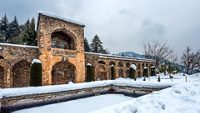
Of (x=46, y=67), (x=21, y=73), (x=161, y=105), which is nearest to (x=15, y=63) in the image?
(x=21, y=73)

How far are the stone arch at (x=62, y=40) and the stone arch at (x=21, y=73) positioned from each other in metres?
4.25

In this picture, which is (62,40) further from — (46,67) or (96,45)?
(96,45)

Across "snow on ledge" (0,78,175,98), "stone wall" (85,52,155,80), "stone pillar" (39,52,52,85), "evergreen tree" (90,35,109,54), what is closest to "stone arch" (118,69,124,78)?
"stone wall" (85,52,155,80)

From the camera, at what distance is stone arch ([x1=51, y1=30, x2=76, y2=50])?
866 inches

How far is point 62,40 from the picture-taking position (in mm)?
22734

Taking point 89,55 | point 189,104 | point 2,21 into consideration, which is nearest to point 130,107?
point 189,104

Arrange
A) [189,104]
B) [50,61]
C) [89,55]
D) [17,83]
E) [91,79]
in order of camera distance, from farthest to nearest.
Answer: [89,55]
[91,79]
[50,61]
[17,83]
[189,104]

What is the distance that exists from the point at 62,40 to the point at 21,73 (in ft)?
20.6

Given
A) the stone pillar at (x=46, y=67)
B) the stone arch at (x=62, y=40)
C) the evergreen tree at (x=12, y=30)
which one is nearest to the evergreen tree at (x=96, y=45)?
the evergreen tree at (x=12, y=30)

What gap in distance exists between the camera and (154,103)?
3346 mm

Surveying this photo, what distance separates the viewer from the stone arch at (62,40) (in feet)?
72.2

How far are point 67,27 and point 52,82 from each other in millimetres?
6059

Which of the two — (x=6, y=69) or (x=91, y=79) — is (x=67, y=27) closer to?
(x=91, y=79)

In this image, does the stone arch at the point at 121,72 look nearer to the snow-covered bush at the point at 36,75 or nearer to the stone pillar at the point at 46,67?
the stone pillar at the point at 46,67
